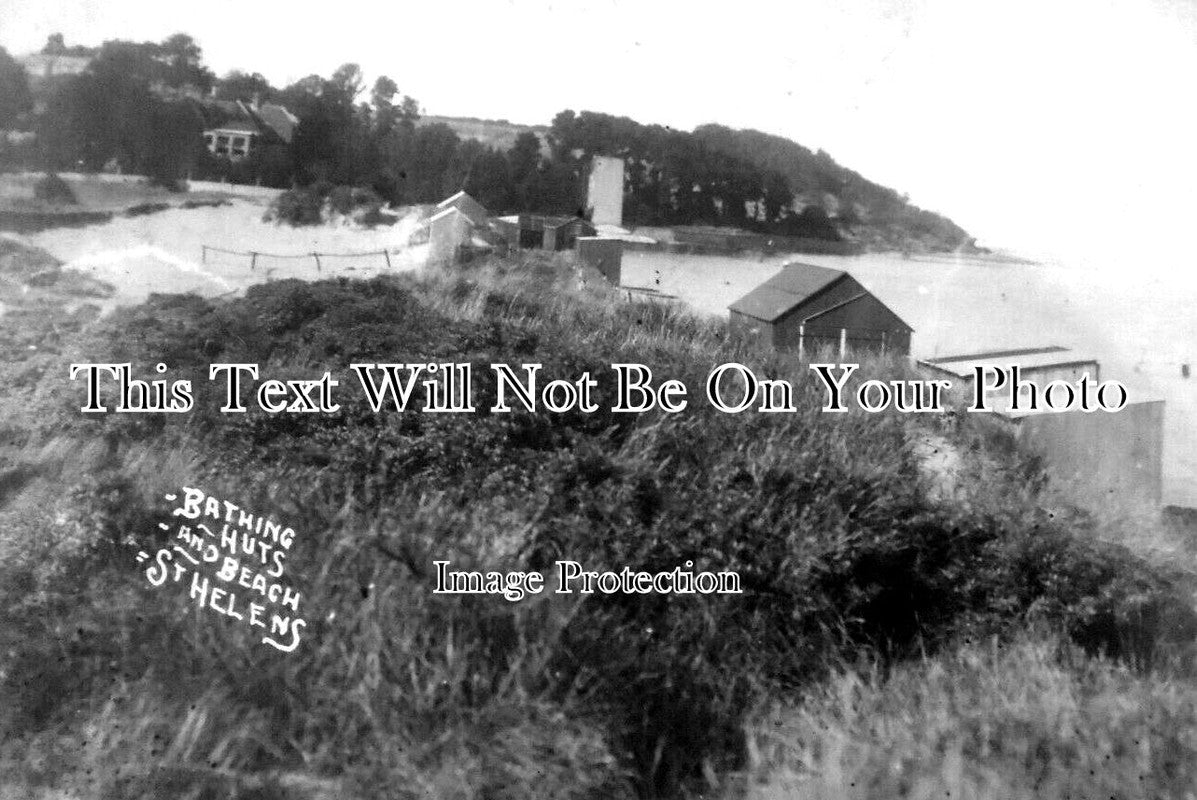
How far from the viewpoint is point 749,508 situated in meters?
4.53

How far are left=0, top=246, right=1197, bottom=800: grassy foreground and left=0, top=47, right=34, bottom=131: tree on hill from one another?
0.94m

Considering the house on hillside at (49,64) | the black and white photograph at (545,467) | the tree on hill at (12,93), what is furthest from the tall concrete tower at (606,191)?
the tree on hill at (12,93)

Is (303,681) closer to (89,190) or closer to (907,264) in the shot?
(89,190)

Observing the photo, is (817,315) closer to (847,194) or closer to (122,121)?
(847,194)

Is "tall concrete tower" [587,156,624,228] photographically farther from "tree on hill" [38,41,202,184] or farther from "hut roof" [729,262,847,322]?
"tree on hill" [38,41,202,184]

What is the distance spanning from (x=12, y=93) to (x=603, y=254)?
2.70m

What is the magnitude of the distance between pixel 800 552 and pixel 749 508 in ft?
0.92

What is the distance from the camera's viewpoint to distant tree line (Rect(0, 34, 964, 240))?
15.3 ft

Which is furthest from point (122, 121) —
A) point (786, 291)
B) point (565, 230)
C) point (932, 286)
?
point (932, 286)

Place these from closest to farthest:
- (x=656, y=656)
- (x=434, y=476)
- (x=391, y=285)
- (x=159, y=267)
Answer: (x=656, y=656)
(x=434, y=476)
(x=159, y=267)
(x=391, y=285)

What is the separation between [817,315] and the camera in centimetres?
474

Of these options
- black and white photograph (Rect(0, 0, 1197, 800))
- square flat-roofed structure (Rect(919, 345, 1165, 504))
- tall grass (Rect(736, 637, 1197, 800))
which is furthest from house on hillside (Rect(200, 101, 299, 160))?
tall grass (Rect(736, 637, 1197, 800))

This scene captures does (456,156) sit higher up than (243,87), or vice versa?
(243,87)

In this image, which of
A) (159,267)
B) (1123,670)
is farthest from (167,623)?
(1123,670)
